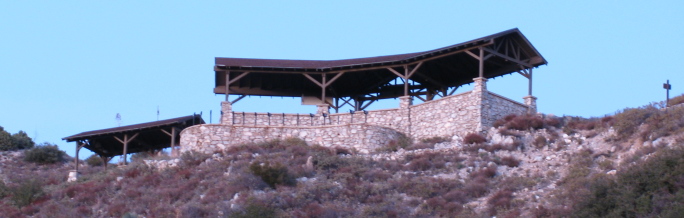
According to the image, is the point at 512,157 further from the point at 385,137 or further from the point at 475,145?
the point at 385,137

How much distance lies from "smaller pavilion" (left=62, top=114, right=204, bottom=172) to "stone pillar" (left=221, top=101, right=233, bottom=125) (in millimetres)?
2367

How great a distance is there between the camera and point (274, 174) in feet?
128

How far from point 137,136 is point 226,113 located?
587 cm

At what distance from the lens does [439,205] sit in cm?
3625

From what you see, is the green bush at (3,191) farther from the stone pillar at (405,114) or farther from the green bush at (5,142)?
the stone pillar at (405,114)

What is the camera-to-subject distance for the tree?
199 feet

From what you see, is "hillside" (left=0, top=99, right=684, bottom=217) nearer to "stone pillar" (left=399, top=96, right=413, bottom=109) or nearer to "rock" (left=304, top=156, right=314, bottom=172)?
"rock" (left=304, top=156, right=314, bottom=172)

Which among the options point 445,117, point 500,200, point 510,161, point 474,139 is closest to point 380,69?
point 445,117

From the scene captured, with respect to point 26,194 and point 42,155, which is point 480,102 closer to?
point 26,194

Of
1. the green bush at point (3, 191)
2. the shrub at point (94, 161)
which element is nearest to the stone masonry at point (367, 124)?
the green bush at point (3, 191)

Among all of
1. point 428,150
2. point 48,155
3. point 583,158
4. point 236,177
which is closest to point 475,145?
point 428,150

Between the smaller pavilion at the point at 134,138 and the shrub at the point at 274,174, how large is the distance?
30.5 feet

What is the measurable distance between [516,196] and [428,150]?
6.68 m

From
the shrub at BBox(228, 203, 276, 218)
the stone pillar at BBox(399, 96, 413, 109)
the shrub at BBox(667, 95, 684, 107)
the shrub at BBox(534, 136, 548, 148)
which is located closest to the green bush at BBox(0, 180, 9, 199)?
the shrub at BBox(228, 203, 276, 218)
